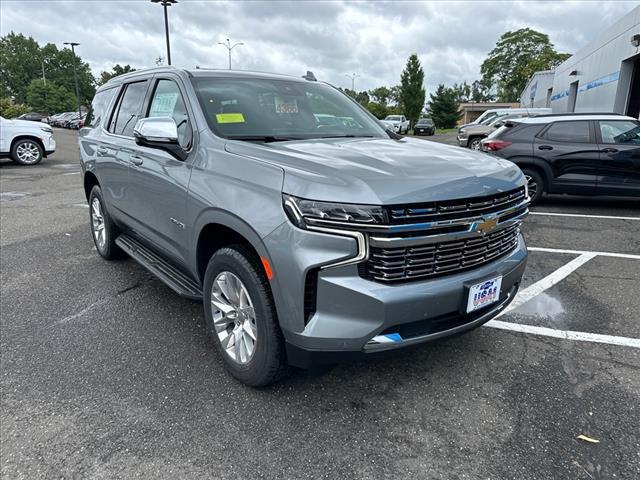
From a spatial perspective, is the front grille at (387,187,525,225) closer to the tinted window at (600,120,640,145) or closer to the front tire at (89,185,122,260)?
the front tire at (89,185,122,260)

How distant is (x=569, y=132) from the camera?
308 inches

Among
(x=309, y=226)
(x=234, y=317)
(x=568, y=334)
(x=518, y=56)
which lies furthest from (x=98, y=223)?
(x=518, y=56)

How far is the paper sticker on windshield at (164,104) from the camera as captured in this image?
11.3 feet

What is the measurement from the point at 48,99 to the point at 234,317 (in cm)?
9143

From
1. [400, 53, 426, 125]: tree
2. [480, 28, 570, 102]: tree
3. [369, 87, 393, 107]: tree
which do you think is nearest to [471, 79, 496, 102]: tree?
[369, 87, 393, 107]: tree

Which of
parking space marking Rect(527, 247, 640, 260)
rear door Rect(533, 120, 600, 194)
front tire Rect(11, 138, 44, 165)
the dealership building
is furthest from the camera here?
the dealership building

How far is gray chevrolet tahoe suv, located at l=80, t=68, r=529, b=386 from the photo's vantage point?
2.15 m

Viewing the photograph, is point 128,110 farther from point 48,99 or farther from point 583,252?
point 48,99

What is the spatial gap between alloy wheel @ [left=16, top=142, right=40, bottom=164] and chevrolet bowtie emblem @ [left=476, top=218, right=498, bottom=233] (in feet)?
50.9

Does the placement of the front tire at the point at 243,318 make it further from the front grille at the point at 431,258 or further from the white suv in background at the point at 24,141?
the white suv in background at the point at 24,141

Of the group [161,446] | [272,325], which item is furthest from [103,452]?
[272,325]

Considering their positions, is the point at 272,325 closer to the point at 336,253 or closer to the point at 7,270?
the point at 336,253

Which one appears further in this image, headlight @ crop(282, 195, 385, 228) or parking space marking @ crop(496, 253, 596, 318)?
parking space marking @ crop(496, 253, 596, 318)

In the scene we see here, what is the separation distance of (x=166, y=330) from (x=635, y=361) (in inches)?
131
